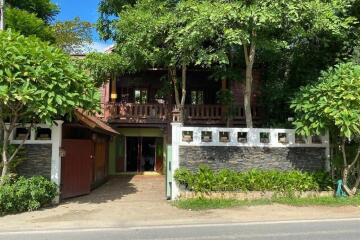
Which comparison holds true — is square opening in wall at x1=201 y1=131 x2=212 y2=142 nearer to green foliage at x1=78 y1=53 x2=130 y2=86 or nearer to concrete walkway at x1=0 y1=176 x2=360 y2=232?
concrete walkway at x1=0 y1=176 x2=360 y2=232

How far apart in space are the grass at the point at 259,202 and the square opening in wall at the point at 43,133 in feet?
14.5

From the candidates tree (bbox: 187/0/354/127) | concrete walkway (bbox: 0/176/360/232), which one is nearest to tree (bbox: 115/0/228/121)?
tree (bbox: 187/0/354/127)

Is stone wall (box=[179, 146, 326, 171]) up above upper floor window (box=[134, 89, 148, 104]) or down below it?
below

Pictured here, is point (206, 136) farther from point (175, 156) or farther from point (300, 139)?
point (300, 139)

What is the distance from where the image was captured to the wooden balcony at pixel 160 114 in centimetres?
2250

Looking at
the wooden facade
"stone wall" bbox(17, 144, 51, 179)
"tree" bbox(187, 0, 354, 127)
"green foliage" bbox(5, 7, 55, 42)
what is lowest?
"stone wall" bbox(17, 144, 51, 179)

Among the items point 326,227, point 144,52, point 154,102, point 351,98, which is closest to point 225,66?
point 144,52

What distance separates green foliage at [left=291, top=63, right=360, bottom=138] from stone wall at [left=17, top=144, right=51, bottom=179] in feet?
25.5

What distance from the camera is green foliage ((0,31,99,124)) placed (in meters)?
11.8

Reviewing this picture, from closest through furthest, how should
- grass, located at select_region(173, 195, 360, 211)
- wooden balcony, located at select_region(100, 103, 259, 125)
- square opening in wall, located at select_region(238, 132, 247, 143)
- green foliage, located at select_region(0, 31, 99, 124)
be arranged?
green foliage, located at select_region(0, 31, 99, 124), grass, located at select_region(173, 195, 360, 211), square opening in wall, located at select_region(238, 132, 247, 143), wooden balcony, located at select_region(100, 103, 259, 125)

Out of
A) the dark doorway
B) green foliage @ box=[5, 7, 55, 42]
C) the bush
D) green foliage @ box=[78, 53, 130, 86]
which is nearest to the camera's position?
the bush

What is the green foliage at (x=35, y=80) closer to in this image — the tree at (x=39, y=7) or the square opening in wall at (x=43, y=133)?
the square opening in wall at (x=43, y=133)

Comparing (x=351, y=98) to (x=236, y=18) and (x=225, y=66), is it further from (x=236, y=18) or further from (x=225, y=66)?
(x=225, y=66)

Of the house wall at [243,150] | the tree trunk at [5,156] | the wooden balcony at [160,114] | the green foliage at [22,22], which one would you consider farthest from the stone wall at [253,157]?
the green foliage at [22,22]
